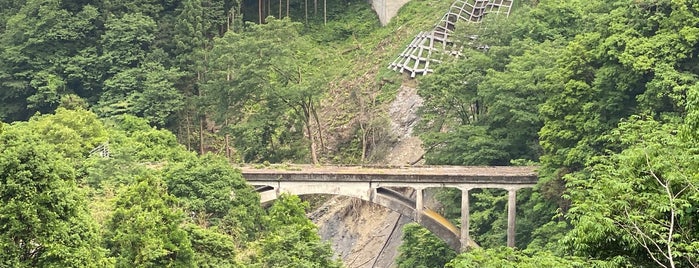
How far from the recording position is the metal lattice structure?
49.3 metres

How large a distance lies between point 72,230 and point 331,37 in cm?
3580

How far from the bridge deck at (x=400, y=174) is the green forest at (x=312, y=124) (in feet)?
3.28

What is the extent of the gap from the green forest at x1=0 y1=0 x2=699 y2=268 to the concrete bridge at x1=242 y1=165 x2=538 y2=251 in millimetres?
1310

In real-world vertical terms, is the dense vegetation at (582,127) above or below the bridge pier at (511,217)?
above

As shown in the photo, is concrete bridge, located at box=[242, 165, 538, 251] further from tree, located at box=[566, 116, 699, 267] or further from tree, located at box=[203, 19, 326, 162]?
tree, located at box=[566, 116, 699, 267]

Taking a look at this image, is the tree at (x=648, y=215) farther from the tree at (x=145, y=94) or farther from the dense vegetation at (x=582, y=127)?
the tree at (x=145, y=94)

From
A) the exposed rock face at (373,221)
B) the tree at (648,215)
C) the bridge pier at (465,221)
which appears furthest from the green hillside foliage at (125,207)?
the tree at (648,215)

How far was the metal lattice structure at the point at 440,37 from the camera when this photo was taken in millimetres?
49312

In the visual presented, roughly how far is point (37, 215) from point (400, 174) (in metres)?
16.6

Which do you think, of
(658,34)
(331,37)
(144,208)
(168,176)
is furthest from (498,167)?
(331,37)

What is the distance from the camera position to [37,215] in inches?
846

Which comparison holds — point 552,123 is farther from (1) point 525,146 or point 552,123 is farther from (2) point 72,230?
(2) point 72,230

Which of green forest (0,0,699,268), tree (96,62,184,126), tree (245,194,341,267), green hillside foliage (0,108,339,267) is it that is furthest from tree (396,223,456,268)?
tree (96,62,184,126)

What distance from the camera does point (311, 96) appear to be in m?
43.7
